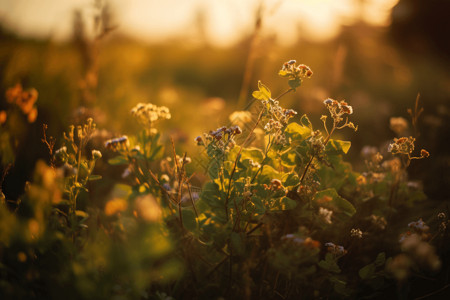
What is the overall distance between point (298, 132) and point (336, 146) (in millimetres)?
178

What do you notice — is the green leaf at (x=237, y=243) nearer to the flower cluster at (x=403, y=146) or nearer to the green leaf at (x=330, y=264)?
the green leaf at (x=330, y=264)

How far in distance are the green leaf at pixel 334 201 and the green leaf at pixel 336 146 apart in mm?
176

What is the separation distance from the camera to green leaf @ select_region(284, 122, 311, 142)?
1.50 meters

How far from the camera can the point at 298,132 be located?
151cm

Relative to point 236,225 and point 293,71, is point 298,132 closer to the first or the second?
point 293,71

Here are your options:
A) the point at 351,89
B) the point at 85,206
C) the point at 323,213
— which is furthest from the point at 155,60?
the point at 323,213

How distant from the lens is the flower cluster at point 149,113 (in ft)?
5.43

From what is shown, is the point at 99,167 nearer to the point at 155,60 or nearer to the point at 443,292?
the point at 443,292

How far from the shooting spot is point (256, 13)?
2373 mm

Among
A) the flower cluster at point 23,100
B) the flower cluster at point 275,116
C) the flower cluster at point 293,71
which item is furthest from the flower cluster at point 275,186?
the flower cluster at point 23,100

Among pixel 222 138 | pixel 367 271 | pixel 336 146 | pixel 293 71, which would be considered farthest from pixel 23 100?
pixel 367 271

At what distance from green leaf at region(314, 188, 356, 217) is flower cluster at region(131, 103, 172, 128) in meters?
0.79

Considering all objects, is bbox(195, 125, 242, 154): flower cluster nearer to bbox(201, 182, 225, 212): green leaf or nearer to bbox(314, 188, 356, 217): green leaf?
bbox(201, 182, 225, 212): green leaf

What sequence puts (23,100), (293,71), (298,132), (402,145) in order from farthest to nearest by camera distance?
(23,100)
(402,145)
(298,132)
(293,71)
